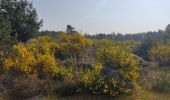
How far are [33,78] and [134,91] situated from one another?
184 inches

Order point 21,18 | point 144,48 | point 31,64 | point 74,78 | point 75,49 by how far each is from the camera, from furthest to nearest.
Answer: point 144,48, point 21,18, point 75,49, point 31,64, point 74,78

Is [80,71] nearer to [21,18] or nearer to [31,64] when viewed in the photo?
[31,64]

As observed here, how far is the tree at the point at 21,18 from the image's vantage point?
34719mm

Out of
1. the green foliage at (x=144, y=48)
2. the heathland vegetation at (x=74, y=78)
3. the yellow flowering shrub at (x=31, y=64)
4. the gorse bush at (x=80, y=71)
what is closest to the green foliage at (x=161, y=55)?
the green foliage at (x=144, y=48)

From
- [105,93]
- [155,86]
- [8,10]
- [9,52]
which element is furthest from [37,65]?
[8,10]

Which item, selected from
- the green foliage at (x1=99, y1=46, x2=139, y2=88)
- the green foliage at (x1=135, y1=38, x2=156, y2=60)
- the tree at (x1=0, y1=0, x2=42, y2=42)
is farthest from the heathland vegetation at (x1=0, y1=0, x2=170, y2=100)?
the green foliage at (x1=135, y1=38, x2=156, y2=60)

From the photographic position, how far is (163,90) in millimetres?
17547

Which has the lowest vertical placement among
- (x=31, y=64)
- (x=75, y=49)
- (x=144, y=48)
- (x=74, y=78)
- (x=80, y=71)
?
(x=74, y=78)

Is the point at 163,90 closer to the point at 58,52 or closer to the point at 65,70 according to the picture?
the point at 65,70

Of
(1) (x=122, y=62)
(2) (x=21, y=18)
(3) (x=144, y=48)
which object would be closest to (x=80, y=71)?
(1) (x=122, y=62)

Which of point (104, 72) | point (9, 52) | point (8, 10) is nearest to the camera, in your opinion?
point (104, 72)

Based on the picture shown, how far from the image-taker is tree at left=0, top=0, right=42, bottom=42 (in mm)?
34719

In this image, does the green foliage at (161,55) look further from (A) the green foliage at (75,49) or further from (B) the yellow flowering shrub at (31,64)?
(B) the yellow flowering shrub at (31,64)

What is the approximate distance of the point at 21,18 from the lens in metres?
34.8
